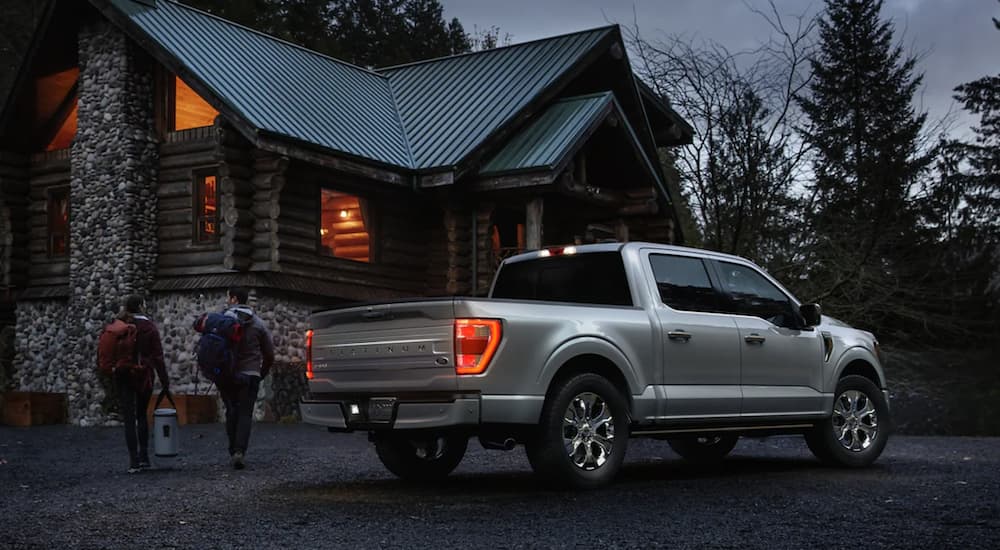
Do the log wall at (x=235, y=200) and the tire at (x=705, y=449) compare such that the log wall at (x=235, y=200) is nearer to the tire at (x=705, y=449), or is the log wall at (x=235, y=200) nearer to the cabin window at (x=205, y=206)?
the cabin window at (x=205, y=206)

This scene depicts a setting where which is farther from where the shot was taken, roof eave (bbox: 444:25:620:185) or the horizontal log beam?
roof eave (bbox: 444:25:620:185)

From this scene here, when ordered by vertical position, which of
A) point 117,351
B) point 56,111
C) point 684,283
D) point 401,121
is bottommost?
point 117,351

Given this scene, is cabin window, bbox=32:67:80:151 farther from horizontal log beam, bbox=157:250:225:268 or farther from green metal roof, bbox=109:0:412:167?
horizontal log beam, bbox=157:250:225:268

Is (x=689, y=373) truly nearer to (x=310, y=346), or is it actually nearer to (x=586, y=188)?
(x=310, y=346)

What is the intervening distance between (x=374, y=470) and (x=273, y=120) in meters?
9.94

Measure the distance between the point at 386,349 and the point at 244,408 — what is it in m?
3.21

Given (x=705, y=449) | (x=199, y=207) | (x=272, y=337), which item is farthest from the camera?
(x=199, y=207)

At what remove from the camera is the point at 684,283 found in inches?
415

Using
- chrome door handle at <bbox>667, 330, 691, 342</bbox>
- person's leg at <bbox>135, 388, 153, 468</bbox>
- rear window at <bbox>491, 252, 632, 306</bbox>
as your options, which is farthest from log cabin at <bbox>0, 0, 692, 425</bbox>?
chrome door handle at <bbox>667, 330, 691, 342</bbox>

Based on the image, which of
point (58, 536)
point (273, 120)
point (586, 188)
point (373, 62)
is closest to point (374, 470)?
point (58, 536)

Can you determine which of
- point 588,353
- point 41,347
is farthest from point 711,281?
point 41,347

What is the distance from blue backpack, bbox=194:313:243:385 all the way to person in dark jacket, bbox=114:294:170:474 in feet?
1.79

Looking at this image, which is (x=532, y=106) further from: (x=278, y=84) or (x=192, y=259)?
(x=192, y=259)

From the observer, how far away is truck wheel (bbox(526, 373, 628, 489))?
29.6ft
